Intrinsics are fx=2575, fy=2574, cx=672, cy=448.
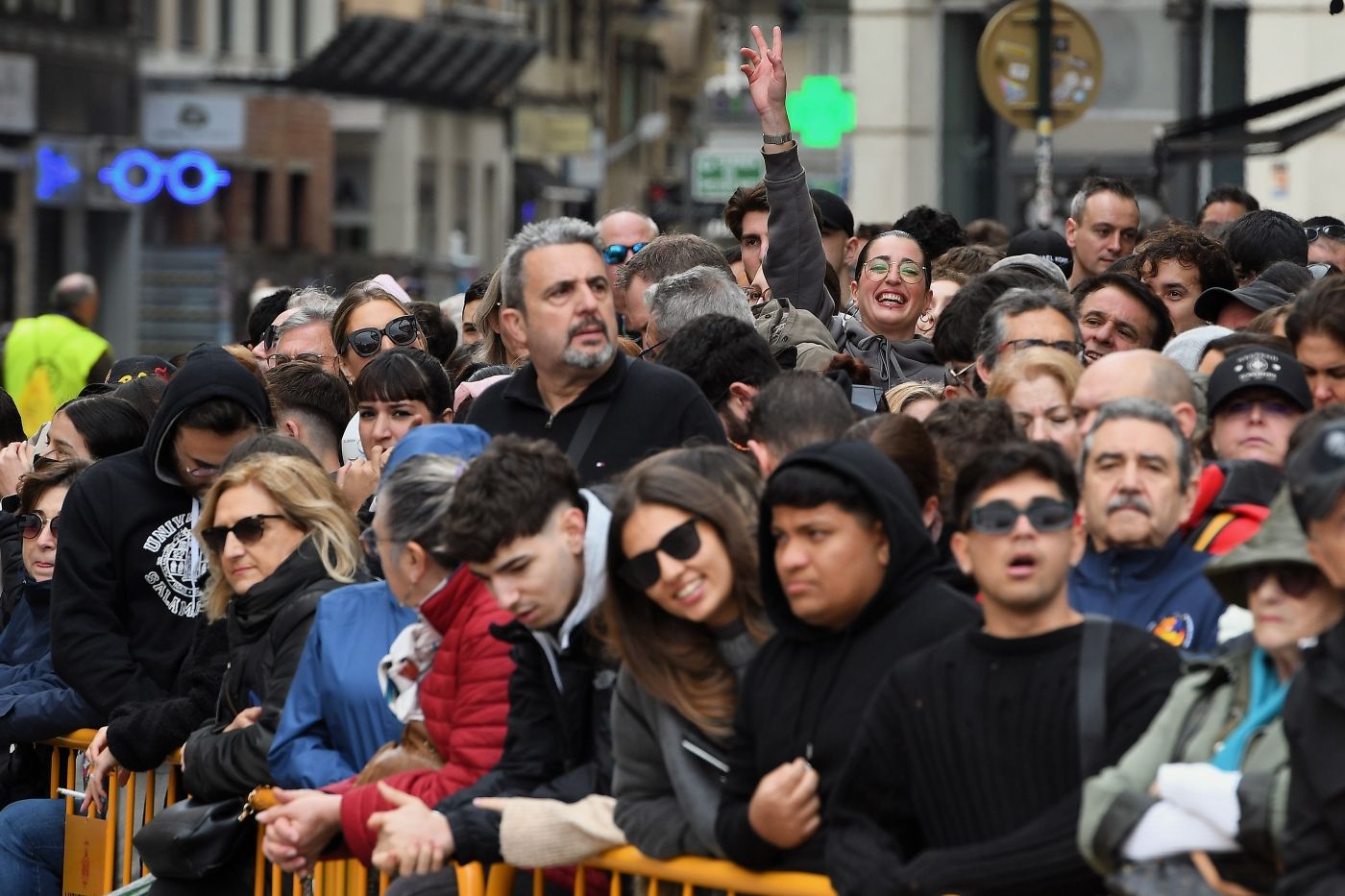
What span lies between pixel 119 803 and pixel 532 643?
8.20ft

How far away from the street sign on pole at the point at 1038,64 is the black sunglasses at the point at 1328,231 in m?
3.21

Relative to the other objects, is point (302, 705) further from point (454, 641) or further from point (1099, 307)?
point (1099, 307)

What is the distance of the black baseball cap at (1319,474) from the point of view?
4629mm

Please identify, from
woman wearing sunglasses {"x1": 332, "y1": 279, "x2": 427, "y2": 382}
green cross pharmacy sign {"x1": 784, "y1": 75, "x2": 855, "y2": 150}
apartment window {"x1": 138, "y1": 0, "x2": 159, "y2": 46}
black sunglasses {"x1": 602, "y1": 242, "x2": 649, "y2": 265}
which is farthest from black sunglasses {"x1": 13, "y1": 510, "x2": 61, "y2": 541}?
apartment window {"x1": 138, "y1": 0, "x2": 159, "y2": 46}

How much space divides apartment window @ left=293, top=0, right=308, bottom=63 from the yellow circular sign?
116 feet

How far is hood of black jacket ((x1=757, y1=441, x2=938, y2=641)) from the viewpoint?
551 cm

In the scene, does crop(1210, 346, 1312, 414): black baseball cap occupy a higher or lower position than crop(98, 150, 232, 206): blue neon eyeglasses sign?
lower

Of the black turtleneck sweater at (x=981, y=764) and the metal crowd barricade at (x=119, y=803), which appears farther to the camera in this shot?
the metal crowd barricade at (x=119, y=803)

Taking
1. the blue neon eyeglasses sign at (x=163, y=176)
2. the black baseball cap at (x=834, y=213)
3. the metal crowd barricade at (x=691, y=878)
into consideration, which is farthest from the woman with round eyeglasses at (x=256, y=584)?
the blue neon eyeglasses sign at (x=163, y=176)

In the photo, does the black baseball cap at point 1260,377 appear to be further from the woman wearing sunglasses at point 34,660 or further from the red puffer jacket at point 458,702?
the woman wearing sunglasses at point 34,660

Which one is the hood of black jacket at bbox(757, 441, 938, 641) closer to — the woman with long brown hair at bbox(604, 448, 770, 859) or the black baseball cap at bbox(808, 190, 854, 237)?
the woman with long brown hair at bbox(604, 448, 770, 859)

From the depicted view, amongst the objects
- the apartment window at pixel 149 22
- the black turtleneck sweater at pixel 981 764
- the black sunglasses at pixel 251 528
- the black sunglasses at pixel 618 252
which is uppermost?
the apartment window at pixel 149 22

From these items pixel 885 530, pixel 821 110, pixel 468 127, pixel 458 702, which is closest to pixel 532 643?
pixel 458 702

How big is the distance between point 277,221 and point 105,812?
3981cm
